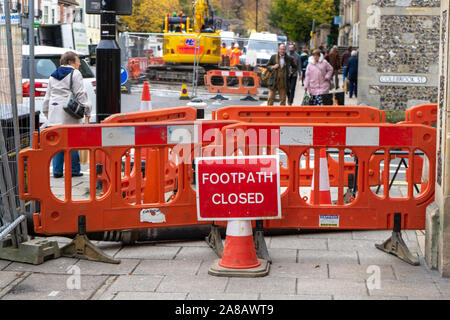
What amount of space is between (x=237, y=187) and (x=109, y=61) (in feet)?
15.3

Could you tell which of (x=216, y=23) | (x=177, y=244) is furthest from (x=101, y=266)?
(x=216, y=23)

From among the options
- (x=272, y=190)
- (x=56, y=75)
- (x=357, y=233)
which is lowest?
(x=357, y=233)

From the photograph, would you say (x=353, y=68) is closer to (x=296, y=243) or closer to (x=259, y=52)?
(x=259, y=52)

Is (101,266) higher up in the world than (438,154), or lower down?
lower down

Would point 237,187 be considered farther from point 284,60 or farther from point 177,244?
point 284,60

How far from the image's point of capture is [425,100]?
65.4ft

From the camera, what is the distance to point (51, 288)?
5.55 metres

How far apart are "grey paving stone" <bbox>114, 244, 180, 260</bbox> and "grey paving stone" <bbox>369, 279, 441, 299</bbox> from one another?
182 centimetres

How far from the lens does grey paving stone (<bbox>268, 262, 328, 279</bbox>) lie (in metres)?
5.93

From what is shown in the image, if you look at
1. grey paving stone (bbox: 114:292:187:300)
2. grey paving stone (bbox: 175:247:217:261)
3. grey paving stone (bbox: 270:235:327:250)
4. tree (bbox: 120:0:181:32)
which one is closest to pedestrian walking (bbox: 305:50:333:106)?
grey paving stone (bbox: 270:235:327:250)

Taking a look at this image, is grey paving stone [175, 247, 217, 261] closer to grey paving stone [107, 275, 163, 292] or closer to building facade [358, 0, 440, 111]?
grey paving stone [107, 275, 163, 292]

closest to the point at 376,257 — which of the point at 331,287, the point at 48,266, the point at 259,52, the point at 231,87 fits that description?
the point at 331,287
